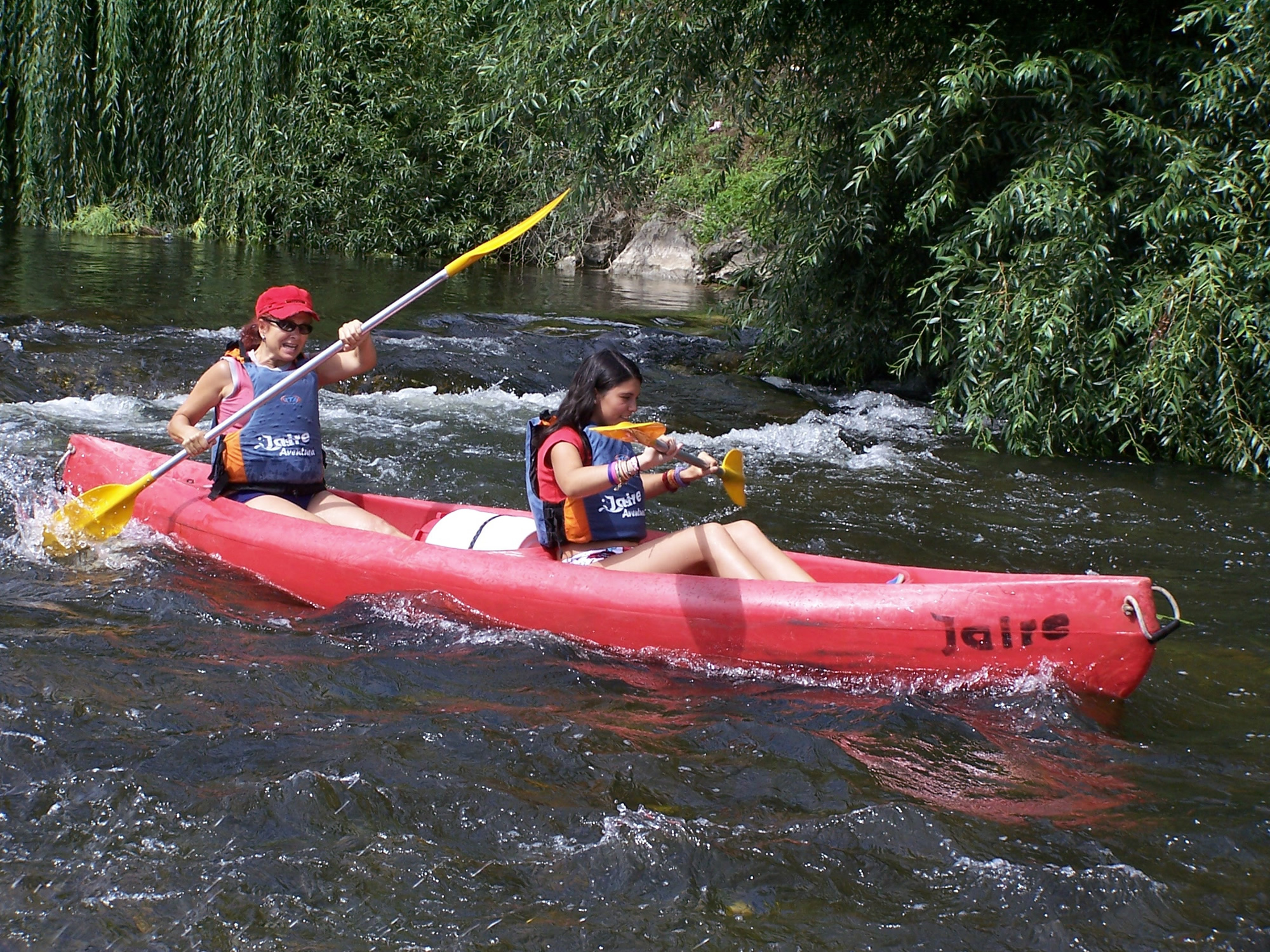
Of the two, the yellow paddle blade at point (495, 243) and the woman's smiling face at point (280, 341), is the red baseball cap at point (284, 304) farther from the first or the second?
the yellow paddle blade at point (495, 243)

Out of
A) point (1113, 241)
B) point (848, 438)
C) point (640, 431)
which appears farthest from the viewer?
point (848, 438)

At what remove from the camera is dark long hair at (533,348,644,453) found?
368cm

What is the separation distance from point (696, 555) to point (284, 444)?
174cm

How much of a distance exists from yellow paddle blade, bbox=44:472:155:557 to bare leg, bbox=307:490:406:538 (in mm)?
658

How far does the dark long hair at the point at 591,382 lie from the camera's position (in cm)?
368

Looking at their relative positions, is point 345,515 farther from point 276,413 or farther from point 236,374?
point 236,374

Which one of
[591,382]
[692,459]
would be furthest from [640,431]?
[591,382]

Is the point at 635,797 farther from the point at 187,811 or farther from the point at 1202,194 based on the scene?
the point at 1202,194

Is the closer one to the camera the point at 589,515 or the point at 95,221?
the point at 589,515

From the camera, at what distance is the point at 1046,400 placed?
6539 mm

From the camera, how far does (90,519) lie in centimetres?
459

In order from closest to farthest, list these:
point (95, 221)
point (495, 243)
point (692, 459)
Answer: point (692, 459), point (495, 243), point (95, 221)

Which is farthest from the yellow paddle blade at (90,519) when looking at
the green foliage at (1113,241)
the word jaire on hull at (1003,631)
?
the green foliage at (1113,241)

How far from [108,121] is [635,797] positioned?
1372 cm
